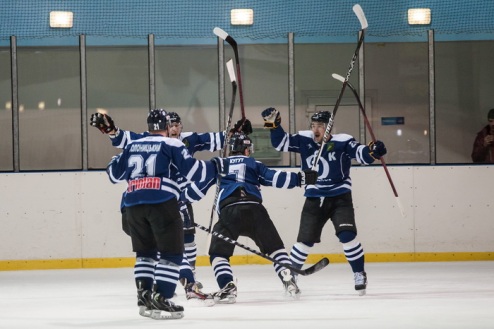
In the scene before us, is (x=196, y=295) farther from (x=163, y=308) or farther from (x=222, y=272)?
(x=163, y=308)

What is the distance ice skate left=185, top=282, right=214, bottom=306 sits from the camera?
7.33 m

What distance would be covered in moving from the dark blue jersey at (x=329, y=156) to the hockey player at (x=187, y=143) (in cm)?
40

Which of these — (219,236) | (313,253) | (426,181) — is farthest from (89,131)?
(219,236)

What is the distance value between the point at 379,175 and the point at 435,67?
3.57 feet

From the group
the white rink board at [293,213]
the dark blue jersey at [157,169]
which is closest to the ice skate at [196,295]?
the dark blue jersey at [157,169]

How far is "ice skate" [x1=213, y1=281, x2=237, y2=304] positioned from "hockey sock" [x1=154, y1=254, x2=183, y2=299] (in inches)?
34.0

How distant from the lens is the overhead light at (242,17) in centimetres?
1141

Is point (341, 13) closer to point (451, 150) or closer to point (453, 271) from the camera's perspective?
point (451, 150)

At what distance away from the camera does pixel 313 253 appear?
10.8m

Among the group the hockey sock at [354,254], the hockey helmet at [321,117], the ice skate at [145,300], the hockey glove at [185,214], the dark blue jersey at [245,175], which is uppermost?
the hockey helmet at [321,117]

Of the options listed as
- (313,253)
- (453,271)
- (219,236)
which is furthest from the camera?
(313,253)

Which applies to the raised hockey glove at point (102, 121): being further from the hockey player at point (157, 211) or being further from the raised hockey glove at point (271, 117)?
the raised hockey glove at point (271, 117)

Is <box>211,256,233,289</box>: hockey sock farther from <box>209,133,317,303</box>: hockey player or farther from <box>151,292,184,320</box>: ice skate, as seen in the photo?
<box>151,292,184,320</box>: ice skate

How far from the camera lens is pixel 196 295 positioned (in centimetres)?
750
